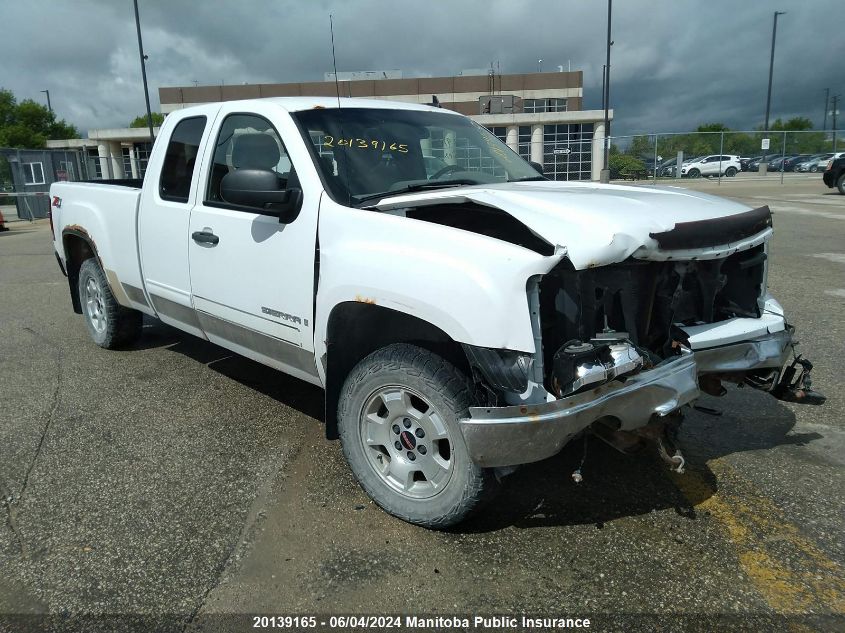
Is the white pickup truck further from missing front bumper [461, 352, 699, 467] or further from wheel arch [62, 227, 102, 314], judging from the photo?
wheel arch [62, 227, 102, 314]

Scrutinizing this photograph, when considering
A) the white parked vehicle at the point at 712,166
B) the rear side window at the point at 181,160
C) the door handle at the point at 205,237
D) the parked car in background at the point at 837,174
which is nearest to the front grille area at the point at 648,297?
the door handle at the point at 205,237

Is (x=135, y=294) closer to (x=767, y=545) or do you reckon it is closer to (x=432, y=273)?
(x=432, y=273)

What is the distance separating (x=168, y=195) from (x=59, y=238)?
2.29m

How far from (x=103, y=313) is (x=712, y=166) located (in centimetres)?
3367

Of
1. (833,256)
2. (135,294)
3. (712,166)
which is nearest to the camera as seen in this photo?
(135,294)

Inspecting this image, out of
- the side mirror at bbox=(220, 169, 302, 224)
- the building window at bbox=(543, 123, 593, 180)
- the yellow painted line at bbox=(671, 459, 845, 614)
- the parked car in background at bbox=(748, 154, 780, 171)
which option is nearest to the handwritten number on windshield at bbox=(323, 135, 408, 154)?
the side mirror at bbox=(220, 169, 302, 224)

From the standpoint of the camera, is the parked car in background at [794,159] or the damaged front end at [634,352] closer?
the damaged front end at [634,352]

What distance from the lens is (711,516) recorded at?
9.95 ft

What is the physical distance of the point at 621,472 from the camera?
137 inches

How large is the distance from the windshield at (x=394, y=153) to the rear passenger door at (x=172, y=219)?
105cm

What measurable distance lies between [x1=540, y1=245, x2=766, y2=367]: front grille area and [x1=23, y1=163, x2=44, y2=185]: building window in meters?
26.5

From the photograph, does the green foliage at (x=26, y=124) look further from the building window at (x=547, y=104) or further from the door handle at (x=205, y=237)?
the door handle at (x=205, y=237)

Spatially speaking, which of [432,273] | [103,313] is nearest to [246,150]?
[432,273]

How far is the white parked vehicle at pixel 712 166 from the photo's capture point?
1273 inches
